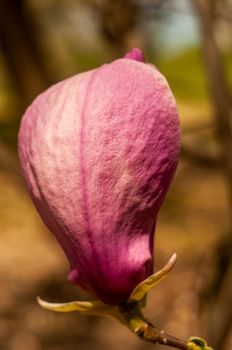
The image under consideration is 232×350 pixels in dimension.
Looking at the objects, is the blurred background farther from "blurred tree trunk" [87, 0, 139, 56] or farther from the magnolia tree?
the magnolia tree

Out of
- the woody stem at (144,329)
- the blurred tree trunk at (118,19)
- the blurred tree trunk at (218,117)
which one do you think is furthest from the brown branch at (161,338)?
the blurred tree trunk at (118,19)

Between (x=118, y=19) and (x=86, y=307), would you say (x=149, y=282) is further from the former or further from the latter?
(x=118, y=19)

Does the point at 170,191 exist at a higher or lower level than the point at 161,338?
lower

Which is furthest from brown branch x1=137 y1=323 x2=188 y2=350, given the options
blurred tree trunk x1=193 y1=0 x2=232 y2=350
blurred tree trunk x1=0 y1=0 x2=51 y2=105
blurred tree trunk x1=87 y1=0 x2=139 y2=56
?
blurred tree trunk x1=0 y1=0 x2=51 y2=105

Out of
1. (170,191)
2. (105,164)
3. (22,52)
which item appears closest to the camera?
(105,164)

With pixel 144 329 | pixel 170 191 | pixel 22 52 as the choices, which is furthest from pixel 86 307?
pixel 170 191

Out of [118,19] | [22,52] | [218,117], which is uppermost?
[118,19]
